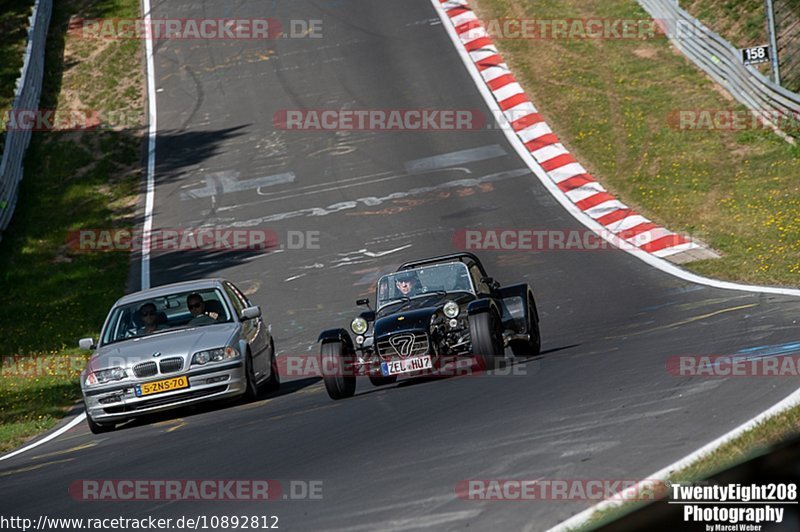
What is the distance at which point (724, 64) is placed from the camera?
90.7 feet

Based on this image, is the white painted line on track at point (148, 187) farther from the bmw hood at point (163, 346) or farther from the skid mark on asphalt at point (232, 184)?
the bmw hood at point (163, 346)

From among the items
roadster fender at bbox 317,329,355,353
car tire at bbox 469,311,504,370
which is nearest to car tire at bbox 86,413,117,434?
roadster fender at bbox 317,329,355,353

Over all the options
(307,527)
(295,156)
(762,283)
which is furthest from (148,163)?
(307,527)

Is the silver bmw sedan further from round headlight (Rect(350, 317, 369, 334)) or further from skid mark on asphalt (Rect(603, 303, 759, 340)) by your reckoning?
skid mark on asphalt (Rect(603, 303, 759, 340))

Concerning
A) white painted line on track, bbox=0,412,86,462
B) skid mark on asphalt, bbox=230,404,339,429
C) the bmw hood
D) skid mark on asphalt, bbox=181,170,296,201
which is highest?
skid mark on asphalt, bbox=181,170,296,201

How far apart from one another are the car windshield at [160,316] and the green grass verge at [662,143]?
25.4 ft

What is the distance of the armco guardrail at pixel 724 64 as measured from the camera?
995 inches

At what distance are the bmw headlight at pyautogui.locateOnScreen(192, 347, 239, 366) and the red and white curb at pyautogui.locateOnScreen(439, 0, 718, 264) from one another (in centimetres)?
887

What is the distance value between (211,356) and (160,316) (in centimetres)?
155

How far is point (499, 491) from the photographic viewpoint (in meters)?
7.21

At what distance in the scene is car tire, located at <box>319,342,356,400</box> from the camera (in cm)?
1252

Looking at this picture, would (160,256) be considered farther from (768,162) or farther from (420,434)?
(420,434)

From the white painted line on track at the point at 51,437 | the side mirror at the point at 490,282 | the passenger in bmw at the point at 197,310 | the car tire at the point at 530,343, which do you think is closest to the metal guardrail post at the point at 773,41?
the side mirror at the point at 490,282

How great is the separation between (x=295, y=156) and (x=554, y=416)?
1883 centimetres
